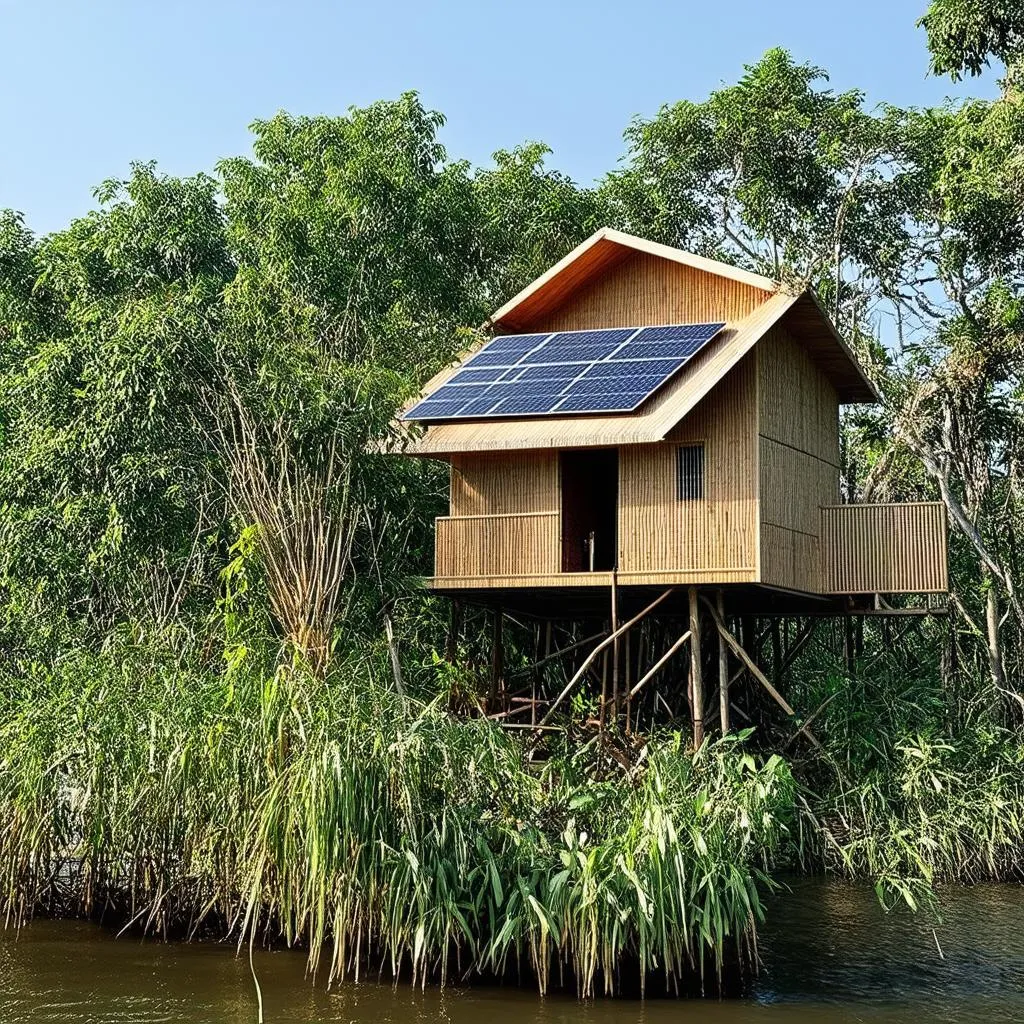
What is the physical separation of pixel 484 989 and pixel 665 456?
8373mm

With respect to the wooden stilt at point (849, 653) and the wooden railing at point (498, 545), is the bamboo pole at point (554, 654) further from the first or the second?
the wooden stilt at point (849, 653)

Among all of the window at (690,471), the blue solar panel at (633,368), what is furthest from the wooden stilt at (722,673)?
the blue solar panel at (633,368)

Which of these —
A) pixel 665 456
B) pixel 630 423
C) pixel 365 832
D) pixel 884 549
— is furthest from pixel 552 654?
pixel 365 832

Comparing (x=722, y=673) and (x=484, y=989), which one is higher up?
(x=722, y=673)

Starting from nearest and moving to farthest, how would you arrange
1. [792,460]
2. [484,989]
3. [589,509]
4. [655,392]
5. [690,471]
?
[484,989], [655,392], [690,471], [792,460], [589,509]

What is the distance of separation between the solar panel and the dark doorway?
3.62 feet

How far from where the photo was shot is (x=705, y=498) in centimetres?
1761

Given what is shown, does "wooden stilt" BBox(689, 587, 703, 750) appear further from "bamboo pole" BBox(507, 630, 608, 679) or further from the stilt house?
"bamboo pole" BBox(507, 630, 608, 679)

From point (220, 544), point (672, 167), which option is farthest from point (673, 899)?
point (672, 167)

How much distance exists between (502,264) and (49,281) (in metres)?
8.00

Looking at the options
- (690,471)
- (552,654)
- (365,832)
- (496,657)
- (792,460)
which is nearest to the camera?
(365,832)

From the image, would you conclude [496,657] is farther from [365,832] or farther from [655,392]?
[365,832]

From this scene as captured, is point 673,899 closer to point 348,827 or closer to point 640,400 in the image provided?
point 348,827

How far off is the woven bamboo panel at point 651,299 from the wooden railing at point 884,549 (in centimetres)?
322
